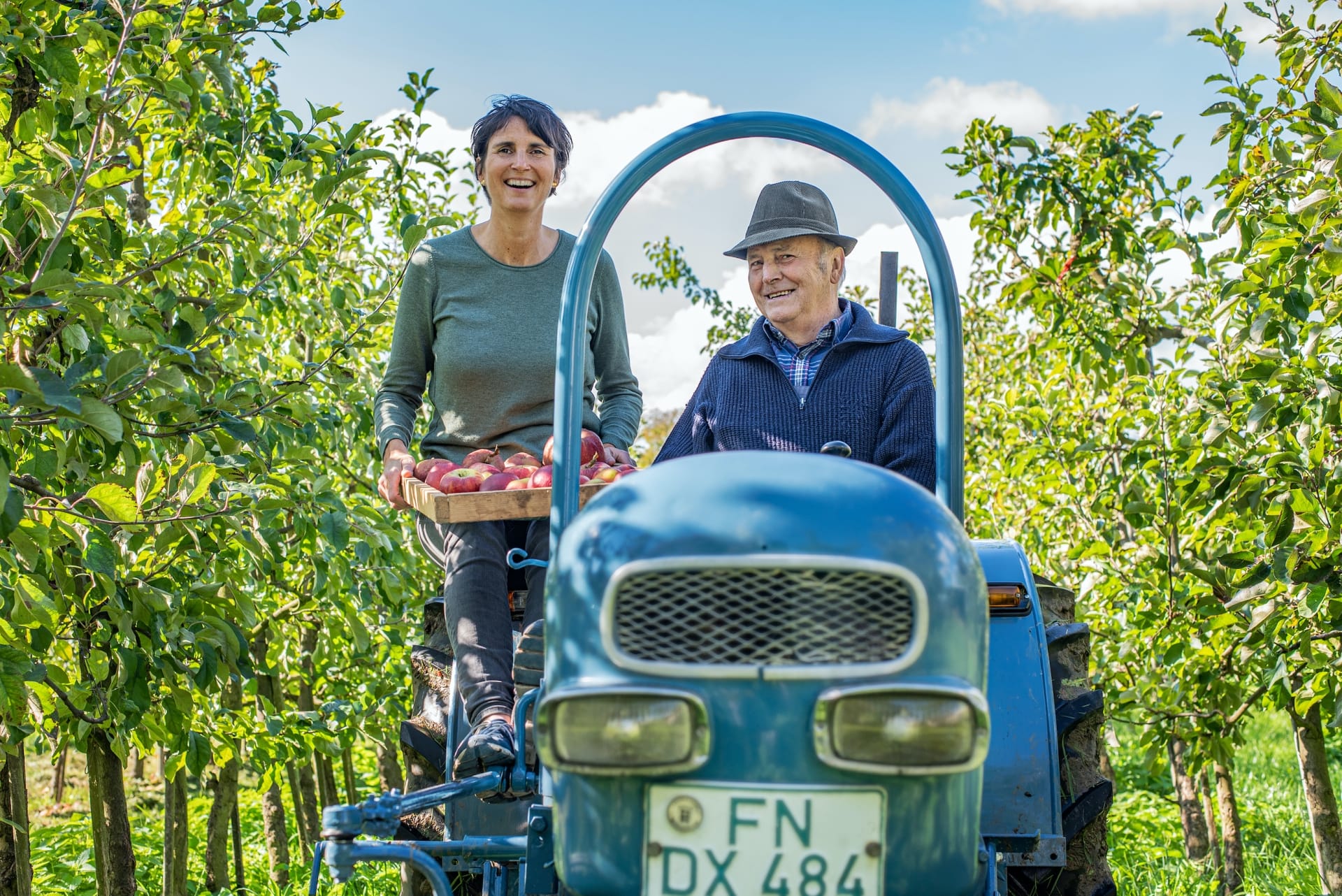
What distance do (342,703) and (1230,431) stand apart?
3339 millimetres

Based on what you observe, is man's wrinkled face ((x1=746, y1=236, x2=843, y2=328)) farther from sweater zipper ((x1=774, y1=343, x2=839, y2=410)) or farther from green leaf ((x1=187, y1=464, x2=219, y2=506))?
green leaf ((x1=187, y1=464, x2=219, y2=506))

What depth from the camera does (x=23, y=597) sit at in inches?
108

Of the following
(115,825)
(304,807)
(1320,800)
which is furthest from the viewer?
(304,807)

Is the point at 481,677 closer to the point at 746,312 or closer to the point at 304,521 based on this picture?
the point at 304,521

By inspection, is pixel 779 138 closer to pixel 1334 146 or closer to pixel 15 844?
pixel 1334 146

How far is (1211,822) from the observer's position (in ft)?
21.4

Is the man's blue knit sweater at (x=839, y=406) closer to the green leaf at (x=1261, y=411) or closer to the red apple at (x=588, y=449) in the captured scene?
the red apple at (x=588, y=449)

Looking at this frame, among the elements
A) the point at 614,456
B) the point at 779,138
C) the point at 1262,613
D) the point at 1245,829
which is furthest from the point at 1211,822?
the point at 779,138

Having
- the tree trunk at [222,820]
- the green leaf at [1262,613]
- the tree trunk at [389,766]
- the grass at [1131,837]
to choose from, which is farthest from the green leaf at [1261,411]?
the tree trunk at [389,766]

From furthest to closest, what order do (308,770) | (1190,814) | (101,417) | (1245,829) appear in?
(308,770), (1245,829), (1190,814), (101,417)

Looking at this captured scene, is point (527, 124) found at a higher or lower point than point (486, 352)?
higher

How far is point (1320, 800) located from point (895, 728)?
394cm

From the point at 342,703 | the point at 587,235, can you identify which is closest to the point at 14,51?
the point at 587,235

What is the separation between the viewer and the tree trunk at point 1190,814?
6.18 metres
